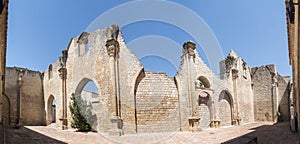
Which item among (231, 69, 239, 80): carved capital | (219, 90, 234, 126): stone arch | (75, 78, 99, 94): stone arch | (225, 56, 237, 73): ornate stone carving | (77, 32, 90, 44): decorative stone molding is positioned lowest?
(219, 90, 234, 126): stone arch

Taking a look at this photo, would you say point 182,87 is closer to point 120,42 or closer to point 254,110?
point 120,42

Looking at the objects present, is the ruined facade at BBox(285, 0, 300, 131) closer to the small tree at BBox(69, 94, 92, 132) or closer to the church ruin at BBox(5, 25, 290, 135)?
the church ruin at BBox(5, 25, 290, 135)

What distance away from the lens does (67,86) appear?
16.6 metres

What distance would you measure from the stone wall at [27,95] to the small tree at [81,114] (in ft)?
21.2

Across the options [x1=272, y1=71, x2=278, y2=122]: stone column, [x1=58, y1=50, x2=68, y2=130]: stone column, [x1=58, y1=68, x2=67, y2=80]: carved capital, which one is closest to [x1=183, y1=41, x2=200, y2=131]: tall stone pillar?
[x1=58, y1=50, x2=68, y2=130]: stone column

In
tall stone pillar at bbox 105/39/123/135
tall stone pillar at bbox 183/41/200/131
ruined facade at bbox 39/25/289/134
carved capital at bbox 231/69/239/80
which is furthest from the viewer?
carved capital at bbox 231/69/239/80

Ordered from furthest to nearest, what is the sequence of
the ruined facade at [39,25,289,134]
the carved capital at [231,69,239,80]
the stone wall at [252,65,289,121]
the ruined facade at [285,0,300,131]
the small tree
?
the stone wall at [252,65,289,121] → the carved capital at [231,69,239,80] → the small tree → the ruined facade at [39,25,289,134] → the ruined facade at [285,0,300,131]

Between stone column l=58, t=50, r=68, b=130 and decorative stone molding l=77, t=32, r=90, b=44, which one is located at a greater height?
decorative stone molding l=77, t=32, r=90, b=44

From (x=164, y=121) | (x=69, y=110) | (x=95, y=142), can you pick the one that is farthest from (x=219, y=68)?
(x=95, y=142)

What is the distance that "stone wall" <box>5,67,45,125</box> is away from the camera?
18.7 meters

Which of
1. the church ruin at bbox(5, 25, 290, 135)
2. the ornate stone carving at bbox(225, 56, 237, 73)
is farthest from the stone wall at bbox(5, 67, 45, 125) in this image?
the ornate stone carving at bbox(225, 56, 237, 73)

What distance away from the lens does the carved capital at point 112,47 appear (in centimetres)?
1306

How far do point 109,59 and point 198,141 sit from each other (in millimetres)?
5967

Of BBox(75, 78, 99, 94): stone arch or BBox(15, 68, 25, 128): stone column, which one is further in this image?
BBox(15, 68, 25, 128): stone column
